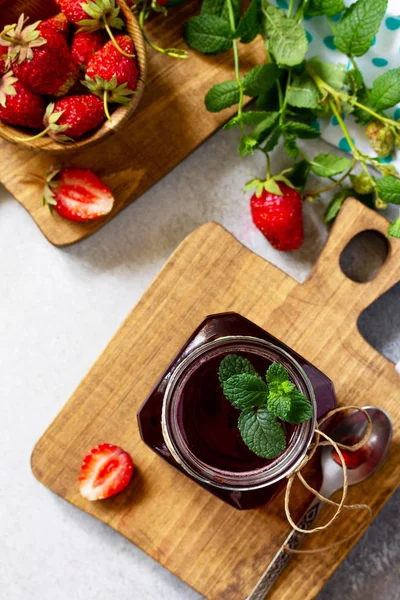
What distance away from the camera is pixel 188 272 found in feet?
3.32

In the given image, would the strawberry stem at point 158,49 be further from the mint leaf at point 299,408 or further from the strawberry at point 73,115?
the mint leaf at point 299,408

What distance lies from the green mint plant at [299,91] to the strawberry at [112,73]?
129mm

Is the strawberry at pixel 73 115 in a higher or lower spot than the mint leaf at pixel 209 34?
lower

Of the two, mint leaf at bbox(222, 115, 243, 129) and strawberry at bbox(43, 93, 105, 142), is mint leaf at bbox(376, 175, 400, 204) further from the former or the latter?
strawberry at bbox(43, 93, 105, 142)

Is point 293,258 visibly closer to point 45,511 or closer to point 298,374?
point 298,374

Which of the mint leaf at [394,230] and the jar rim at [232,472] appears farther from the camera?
the mint leaf at [394,230]

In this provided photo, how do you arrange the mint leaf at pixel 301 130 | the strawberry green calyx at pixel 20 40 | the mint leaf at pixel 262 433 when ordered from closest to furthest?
the mint leaf at pixel 262 433 < the strawberry green calyx at pixel 20 40 < the mint leaf at pixel 301 130

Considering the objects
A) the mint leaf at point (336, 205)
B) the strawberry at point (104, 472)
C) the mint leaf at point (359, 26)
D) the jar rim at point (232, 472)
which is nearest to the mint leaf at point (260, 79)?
the mint leaf at point (359, 26)

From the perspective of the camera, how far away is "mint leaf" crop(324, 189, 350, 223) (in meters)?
1.11

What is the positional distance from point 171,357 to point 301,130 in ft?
1.31

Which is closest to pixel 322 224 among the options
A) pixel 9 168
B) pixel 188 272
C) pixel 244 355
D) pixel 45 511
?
pixel 188 272

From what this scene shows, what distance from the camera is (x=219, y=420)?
834mm

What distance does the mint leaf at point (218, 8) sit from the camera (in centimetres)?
106

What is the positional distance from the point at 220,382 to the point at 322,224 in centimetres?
45
